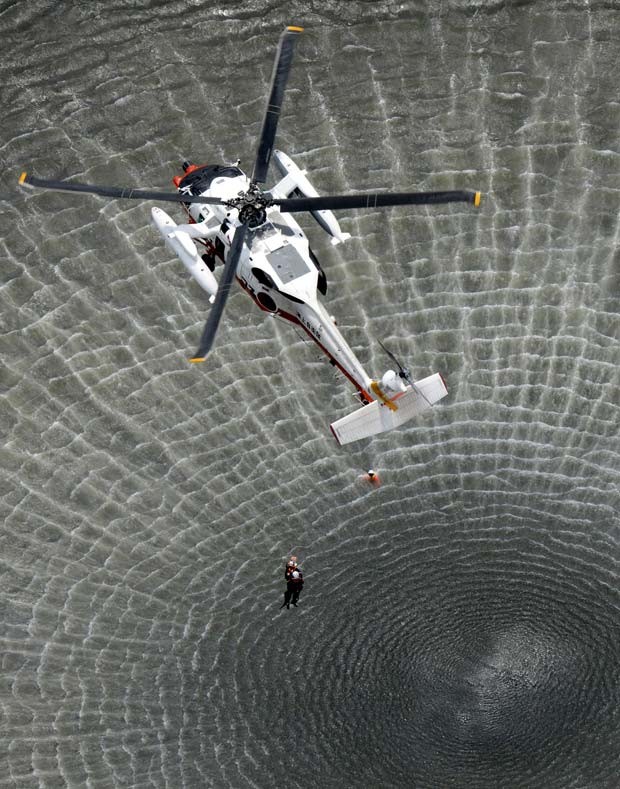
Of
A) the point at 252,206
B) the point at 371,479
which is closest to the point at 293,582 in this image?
the point at 371,479

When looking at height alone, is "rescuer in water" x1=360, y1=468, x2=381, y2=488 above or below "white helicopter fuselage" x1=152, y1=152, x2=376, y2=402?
below

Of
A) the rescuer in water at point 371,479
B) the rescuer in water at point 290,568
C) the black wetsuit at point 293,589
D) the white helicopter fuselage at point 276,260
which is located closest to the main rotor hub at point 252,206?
the white helicopter fuselage at point 276,260

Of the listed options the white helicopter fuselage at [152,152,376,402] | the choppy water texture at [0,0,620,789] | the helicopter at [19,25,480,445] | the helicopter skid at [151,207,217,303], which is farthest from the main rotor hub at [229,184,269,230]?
the choppy water texture at [0,0,620,789]

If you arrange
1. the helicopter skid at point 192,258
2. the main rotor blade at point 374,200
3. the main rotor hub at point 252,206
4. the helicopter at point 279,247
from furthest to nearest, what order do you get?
the helicopter skid at point 192,258 < the main rotor hub at point 252,206 < the helicopter at point 279,247 < the main rotor blade at point 374,200

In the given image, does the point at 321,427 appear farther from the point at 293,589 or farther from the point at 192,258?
the point at 192,258

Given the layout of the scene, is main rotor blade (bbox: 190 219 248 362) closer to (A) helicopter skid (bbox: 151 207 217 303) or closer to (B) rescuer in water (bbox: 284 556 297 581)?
(A) helicopter skid (bbox: 151 207 217 303)

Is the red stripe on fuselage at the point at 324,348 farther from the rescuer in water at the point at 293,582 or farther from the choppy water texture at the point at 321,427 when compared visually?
the rescuer in water at the point at 293,582

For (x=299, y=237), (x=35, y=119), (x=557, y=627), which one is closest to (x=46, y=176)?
(x=35, y=119)
